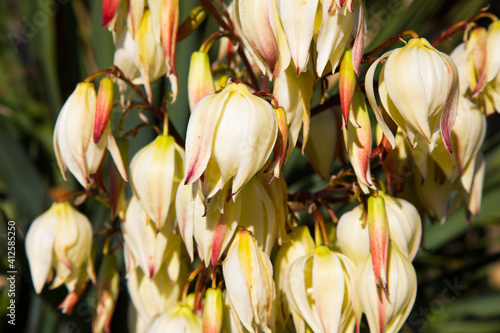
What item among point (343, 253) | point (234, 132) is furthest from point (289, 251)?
point (234, 132)

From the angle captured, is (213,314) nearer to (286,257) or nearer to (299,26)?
(286,257)

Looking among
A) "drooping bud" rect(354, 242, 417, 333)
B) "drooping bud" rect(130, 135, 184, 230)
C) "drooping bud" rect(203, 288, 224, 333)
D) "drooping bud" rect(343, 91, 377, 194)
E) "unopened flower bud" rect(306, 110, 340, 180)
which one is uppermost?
"drooping bud" rect(130, 135, 184, 230)

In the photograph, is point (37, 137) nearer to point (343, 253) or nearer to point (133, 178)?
point (133, 178)

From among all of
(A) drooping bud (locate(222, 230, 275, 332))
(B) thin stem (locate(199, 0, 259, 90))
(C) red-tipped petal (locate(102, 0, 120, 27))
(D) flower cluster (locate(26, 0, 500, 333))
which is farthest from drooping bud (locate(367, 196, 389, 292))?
(C) red-tipped petal (locate(102, 0, 120, 27))

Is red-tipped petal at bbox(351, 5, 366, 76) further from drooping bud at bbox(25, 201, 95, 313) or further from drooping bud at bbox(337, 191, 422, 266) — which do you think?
drooping bud at bbox(25, 201, 95, 313)

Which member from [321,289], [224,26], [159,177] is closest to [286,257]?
[321,289]

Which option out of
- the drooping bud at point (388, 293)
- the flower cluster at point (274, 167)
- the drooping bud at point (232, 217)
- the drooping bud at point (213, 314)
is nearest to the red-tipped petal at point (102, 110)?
the flower cluster at point (274, 167)

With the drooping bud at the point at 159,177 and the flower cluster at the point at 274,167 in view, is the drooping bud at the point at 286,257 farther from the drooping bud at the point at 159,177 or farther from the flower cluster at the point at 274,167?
the drooping bud at the point at 159,177
